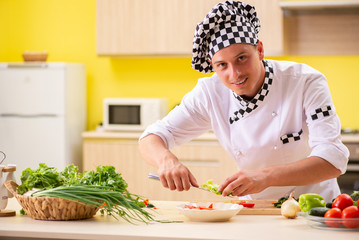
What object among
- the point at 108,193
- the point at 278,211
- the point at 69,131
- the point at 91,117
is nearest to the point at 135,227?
the point at 108,193

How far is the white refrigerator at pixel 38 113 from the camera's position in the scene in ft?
16.0

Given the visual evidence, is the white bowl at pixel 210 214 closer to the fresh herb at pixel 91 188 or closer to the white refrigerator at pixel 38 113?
the fresh herb at pixel 91 188

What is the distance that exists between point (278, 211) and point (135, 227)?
0.57 meters

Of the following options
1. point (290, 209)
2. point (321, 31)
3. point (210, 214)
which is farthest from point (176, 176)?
point (321, 31)

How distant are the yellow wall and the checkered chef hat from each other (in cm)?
283

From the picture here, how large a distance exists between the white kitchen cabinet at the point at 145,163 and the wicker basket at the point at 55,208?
2.52 metres

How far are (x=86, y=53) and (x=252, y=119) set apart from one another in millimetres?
3196

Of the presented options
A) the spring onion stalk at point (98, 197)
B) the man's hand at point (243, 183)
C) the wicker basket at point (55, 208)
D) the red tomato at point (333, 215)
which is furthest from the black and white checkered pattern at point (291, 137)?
the wicker basket at point (55, 208)

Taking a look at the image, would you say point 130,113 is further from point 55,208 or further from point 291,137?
point 55,208

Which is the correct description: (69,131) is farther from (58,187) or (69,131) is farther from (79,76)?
(58,187)

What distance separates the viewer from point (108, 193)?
2.04 m

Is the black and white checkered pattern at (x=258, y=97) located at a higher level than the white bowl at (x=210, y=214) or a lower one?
higher

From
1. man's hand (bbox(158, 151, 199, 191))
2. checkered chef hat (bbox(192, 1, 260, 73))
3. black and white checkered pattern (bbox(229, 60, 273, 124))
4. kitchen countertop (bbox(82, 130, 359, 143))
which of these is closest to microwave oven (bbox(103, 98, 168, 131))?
kitchen countertop (bbox(82, 130, 359, 143))

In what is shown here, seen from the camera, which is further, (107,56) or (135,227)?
(107,56)
